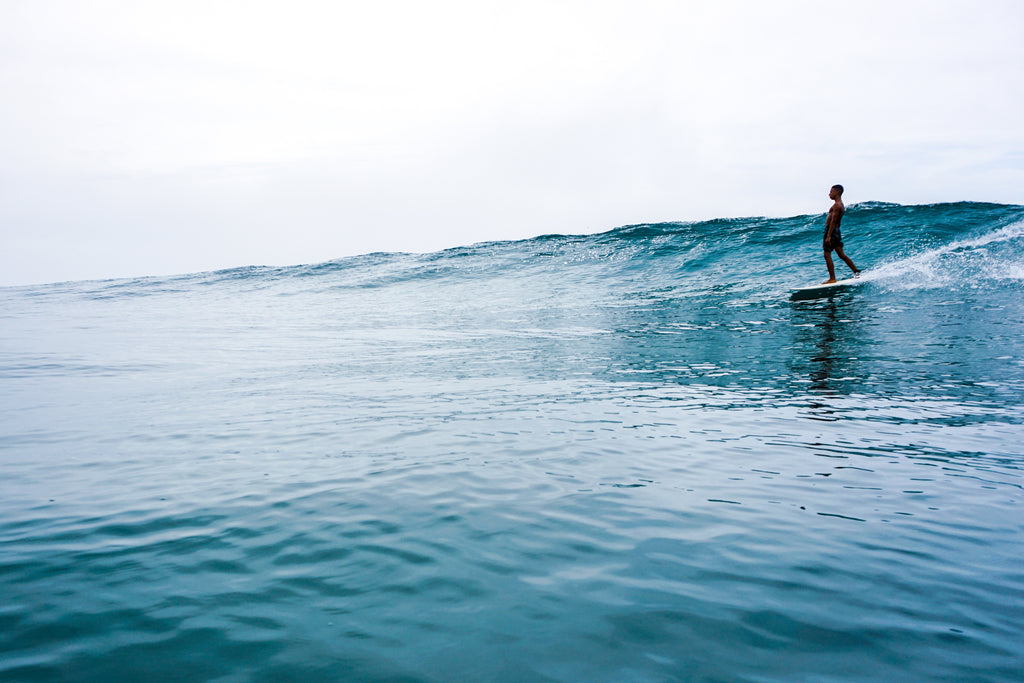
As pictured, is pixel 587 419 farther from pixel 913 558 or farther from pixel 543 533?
pixel 913 558

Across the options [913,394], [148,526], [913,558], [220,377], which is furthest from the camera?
[220,377]

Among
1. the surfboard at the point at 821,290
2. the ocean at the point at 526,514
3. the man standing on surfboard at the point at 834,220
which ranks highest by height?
the man standing on surfboard at the point at 834,220

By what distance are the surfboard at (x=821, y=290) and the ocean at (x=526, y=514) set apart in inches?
174

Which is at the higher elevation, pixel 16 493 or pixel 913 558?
pixel 16 493

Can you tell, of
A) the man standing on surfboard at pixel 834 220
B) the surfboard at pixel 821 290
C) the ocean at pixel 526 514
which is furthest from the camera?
the surfboard at pixel 821 290

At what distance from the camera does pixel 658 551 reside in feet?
9.09

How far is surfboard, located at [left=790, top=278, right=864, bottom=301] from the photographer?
14125mm

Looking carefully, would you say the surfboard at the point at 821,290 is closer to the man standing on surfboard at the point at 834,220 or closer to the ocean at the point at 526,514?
the man standing on surfboard at the point at 834,220

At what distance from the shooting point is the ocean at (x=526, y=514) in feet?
6.79

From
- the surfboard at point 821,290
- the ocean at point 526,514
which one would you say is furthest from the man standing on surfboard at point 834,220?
the ocean at point 526,514

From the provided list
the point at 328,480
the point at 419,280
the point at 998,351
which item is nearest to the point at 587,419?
the point at 328,480

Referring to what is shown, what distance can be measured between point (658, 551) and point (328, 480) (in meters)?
2.16

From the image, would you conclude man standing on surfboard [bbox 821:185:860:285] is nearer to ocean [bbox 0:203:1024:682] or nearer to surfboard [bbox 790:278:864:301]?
surfboard [bbox 790:278:864:301]

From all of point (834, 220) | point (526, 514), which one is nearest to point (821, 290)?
point (834, 220)
